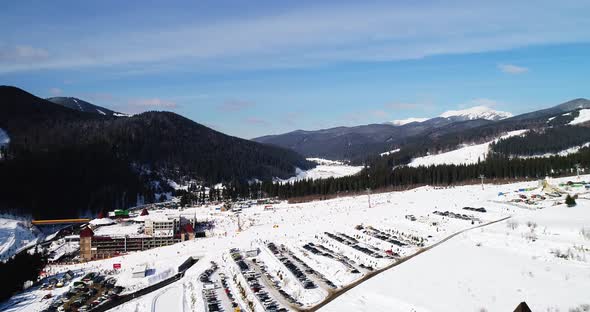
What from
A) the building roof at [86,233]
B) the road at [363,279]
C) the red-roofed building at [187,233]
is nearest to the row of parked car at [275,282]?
the road at [363,279]

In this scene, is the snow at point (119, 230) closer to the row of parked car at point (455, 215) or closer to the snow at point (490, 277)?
the row of parked car at point (455, 215)

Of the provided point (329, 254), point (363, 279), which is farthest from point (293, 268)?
point (363, 279)

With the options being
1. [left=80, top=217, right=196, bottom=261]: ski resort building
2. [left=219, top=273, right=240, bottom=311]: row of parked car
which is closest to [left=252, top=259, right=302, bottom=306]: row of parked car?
[left=219, top=273, right=240, bottom=311]: row of parked car

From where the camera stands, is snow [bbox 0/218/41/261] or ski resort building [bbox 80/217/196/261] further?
Result: snow [bbox 0/218/41/261]

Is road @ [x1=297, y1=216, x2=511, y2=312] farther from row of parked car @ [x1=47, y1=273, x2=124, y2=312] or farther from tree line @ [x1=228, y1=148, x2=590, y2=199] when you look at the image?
tree line @ [x1=228, y1=148, x2=590, y2=199]

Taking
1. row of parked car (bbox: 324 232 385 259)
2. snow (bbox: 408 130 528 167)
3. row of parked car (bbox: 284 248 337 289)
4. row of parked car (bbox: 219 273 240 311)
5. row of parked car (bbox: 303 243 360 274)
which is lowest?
row of parked car (bbox: 219 273 240 311)

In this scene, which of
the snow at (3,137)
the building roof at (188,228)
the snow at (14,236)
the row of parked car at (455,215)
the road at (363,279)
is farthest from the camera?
the snow at (3,137)

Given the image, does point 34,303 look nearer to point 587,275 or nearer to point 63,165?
point 587,275
